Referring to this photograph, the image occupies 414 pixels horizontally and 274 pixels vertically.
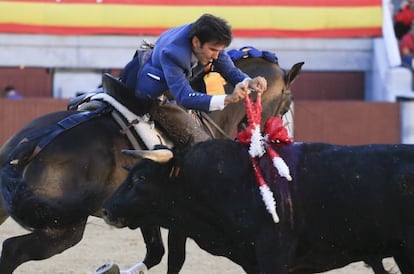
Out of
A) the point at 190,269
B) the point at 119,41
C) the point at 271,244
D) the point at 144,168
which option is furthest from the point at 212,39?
the point at 119,41

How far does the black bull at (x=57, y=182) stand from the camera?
4863 millimetres

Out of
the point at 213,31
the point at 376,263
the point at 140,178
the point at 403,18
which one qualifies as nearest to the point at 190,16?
the point at 403,18

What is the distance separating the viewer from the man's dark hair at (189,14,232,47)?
4.56 meters

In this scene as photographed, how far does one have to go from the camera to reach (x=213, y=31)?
15.0 ft

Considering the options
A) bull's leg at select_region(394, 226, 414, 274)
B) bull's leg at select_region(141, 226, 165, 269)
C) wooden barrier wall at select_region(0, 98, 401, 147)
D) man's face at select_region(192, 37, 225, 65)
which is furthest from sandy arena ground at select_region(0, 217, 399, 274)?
Answer: wooden barrier wall at select_region(0, 98, 401, 147)

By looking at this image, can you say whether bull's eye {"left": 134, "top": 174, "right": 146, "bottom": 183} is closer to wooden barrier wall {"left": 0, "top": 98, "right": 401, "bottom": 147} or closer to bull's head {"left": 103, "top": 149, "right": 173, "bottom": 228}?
bull's head {"left": 103, "top": 149, "right": 173, "bottom": 228}

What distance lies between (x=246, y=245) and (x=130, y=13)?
10899 millimetres

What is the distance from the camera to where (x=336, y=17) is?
14984mm

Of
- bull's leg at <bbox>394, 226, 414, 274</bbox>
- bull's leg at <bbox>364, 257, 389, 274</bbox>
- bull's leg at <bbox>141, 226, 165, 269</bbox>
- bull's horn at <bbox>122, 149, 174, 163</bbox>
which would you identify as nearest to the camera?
bull's leg at <bbox>394, 226, 414, 274</bbox>

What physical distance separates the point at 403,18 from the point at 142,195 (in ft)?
35.2

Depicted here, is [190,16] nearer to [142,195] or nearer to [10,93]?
[10,93]

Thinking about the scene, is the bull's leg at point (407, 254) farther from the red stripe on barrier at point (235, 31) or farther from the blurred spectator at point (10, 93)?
the red stripe on barrier at point (235, 31)

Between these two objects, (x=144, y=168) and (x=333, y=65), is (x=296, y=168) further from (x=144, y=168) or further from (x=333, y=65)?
(x=333, y=65)

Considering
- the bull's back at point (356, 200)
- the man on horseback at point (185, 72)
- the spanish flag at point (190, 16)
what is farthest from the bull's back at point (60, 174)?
the spanish flag at point (190, 16)
